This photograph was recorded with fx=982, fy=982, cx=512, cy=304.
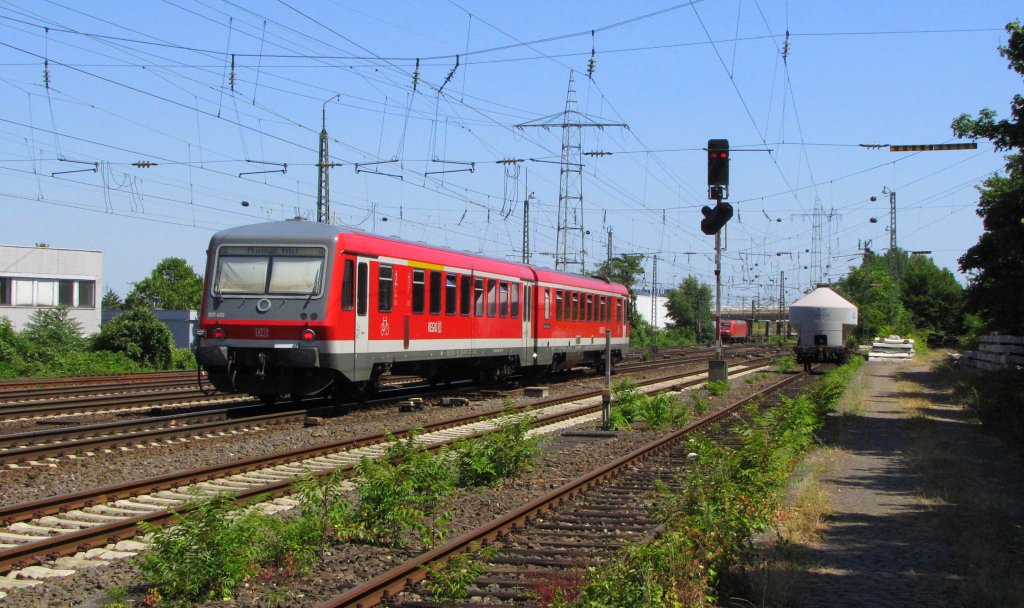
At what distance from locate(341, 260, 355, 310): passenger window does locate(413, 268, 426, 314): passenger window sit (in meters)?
2.33

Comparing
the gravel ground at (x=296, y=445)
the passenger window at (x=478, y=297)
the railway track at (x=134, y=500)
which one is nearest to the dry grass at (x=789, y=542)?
the gravel ground at (x=296, y=445)

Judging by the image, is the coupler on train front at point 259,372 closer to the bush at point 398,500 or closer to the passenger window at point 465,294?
the passenger window at point 465,294

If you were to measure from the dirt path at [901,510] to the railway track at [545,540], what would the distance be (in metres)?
1.61

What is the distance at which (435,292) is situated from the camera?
20078 mm

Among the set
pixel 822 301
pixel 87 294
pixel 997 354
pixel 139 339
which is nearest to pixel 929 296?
pixel 822 301

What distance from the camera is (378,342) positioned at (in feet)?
58.8

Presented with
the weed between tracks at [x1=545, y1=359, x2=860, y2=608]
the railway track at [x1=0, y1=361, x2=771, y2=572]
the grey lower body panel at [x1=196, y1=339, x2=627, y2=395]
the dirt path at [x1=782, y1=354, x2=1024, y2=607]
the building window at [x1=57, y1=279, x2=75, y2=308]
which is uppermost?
the building window at [x1=57, y1=279, x2=75, y2=308]

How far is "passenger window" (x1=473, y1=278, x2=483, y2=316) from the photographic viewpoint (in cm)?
2214

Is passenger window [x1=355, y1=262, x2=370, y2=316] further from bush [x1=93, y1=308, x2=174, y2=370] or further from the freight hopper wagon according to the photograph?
the freight hopper wagon

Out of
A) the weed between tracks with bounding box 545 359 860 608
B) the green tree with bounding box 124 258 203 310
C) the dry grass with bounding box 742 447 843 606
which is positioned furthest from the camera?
the green tree with bounding box 124 258 203 310

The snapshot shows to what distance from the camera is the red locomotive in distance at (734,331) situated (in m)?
93.6

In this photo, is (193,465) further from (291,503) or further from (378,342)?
(378,342)

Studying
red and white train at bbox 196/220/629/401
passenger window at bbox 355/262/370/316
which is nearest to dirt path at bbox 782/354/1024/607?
red and white train at bbox 196/220/629/401

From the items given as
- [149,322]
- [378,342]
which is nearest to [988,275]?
[378,342]
